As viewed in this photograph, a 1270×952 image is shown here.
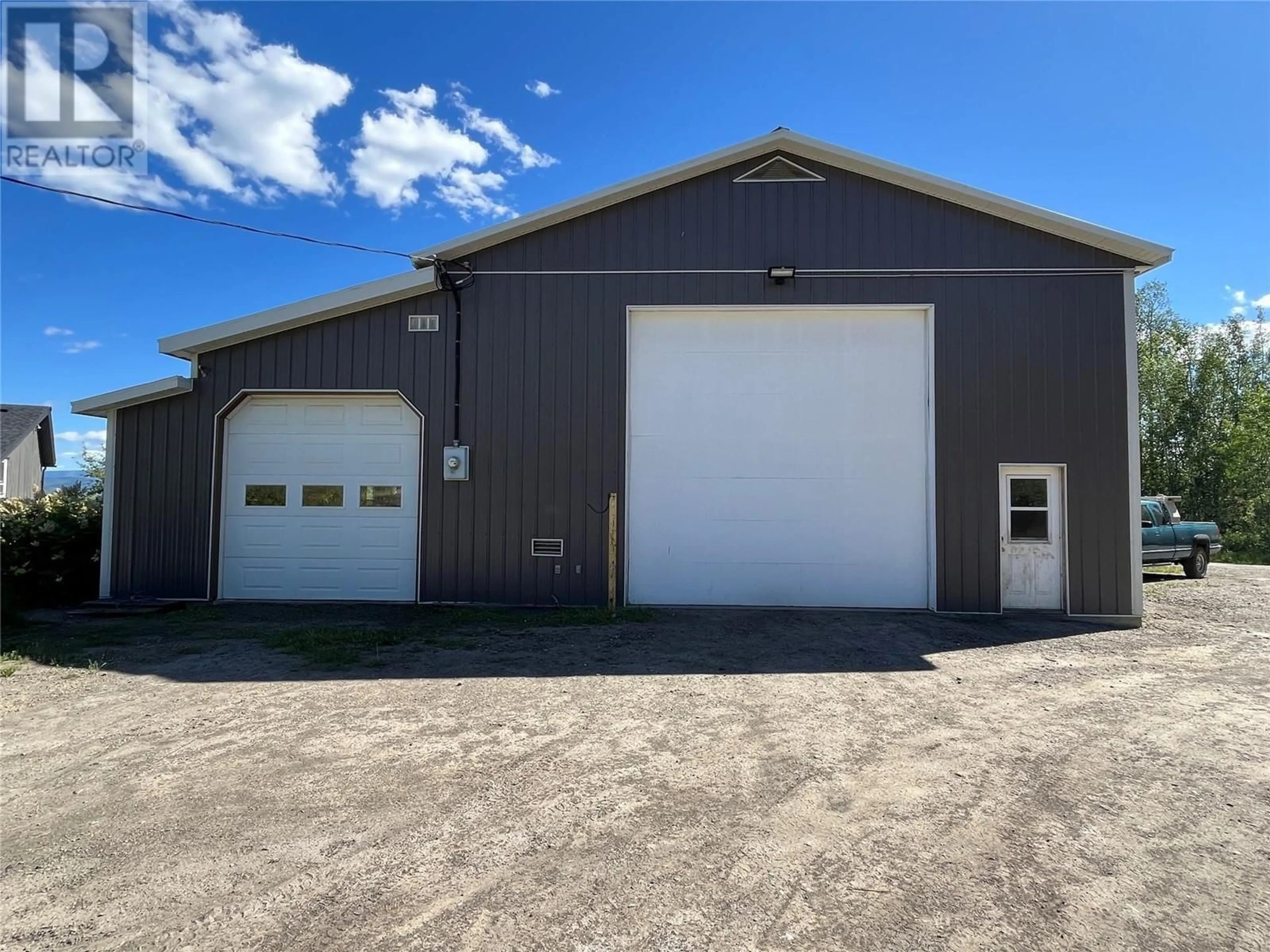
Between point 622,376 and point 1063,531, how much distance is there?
21.6ft

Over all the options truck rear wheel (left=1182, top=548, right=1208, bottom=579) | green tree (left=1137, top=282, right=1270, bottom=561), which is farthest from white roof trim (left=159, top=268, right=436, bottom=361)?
green tree (left=1137, top=282, right=1270, bottom=561)

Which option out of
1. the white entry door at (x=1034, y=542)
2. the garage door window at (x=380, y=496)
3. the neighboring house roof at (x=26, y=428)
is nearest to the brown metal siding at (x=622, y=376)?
the white entry door at (x=1034, y=542)

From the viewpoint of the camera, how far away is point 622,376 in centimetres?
981

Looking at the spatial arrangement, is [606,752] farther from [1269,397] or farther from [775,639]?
[1269,397]

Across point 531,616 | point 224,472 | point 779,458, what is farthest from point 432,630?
point 779,458

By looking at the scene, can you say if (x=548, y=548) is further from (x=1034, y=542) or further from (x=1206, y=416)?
(x=1206, y=416)

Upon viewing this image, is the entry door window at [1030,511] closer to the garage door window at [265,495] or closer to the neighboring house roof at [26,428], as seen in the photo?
the garage door window at [265,495]

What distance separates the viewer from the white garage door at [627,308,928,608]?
966cm

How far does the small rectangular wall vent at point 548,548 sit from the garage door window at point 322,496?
3011 mm

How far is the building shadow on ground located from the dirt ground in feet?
0.28

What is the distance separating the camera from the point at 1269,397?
25250 mm

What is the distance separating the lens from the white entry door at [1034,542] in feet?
30.9

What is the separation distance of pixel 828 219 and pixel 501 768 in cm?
869

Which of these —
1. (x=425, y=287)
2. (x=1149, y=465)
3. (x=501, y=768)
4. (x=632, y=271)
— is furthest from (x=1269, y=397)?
(x=501, y=768)
